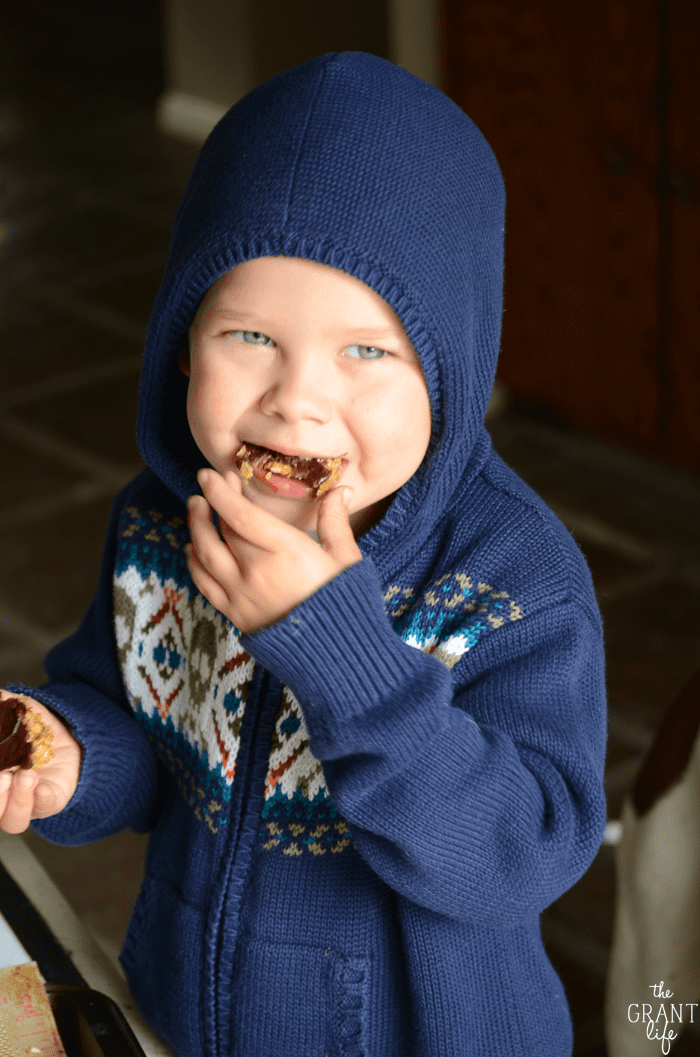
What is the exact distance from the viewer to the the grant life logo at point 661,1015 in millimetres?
1504

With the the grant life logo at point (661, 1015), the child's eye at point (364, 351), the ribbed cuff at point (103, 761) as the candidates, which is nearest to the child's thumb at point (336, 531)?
the child's eye at point (364, 351)

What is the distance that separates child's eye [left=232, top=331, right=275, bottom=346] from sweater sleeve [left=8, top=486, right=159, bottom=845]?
319 millimetres

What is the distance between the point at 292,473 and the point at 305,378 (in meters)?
0.08

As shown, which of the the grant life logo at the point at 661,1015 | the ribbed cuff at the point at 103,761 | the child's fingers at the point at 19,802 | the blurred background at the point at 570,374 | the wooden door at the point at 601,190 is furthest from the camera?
the wooden door at the point at 601,190

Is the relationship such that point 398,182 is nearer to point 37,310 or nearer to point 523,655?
point 523,655

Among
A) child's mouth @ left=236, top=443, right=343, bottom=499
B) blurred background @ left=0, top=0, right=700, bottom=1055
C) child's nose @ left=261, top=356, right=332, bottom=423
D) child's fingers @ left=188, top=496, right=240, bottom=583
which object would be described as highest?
child's nose @ left=261, top=356, right=332, bottom=423

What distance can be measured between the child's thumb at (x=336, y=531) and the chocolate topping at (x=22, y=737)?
0.97ft

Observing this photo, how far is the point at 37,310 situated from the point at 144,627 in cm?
377

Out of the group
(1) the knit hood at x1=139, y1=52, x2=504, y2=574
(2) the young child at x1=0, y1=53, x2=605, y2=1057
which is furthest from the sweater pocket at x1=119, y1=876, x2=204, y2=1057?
(1) the knit hood at x1=139, y1=52, x2=504, y2=574

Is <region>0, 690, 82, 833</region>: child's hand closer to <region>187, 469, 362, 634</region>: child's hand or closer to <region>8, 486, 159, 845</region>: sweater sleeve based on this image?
<region>8, 486, 159, 845</region>: sweater sleeve

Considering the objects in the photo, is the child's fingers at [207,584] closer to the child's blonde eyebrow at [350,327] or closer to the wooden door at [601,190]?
the child's blonde eyebrow at [350,327]

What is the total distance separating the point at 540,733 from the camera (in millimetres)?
943

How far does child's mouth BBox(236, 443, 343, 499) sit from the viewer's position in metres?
0.94

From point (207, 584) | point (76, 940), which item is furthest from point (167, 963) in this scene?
point (207, 584)
